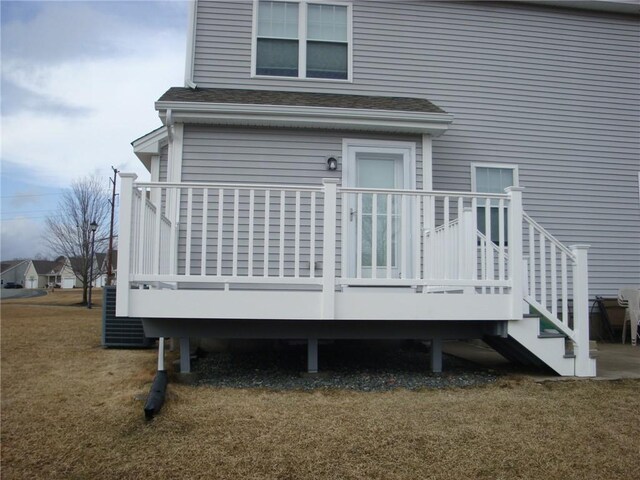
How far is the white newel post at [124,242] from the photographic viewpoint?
4234 millimetres

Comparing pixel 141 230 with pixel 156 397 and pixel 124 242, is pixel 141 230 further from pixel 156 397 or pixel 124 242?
pixel 156 397

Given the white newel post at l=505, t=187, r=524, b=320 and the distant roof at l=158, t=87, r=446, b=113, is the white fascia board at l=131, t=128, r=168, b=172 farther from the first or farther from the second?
the white newel post at l=505, t=187, r=524, b=320

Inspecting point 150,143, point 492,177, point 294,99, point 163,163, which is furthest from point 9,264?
point 492,177

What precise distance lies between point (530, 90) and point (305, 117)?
12.7 feet

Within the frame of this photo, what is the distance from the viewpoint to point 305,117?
20.3 ft

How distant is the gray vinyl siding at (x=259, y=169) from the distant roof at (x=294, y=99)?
0.36 m

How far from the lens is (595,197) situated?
7.82 metres

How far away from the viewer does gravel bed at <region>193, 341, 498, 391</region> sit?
4.53 m

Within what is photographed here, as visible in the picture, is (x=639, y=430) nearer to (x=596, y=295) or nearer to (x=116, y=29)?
(x=596, y=295)

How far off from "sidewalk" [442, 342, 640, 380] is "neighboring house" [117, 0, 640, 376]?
0.19 metres

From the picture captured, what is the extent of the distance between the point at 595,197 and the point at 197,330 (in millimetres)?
6451

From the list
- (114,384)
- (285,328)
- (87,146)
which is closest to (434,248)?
(285,328)

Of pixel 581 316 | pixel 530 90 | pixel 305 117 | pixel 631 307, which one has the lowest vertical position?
pixel 631 307

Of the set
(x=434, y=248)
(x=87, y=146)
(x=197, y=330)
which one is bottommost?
(x=197, y=330)
